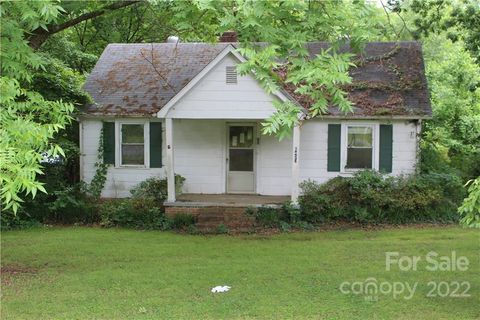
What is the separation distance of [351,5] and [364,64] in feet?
30.1

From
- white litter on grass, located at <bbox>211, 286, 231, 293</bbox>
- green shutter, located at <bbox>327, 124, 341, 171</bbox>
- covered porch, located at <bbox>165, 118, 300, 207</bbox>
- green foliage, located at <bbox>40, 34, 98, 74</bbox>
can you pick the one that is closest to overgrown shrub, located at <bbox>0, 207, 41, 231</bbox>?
Answer: covered porch, located at <bbox>165, 118, 300, 207</bbox>

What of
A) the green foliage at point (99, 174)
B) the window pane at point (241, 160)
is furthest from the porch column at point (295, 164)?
the green foliage at point (99, 174)

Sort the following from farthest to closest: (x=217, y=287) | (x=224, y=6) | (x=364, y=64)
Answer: (x=364, y=64) < (x=217, y=287) < (x=224, y=6)

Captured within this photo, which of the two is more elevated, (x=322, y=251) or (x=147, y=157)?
(x=147, y=157)

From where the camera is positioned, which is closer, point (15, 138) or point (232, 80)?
point (15, 138)

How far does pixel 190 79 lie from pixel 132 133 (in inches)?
89.3

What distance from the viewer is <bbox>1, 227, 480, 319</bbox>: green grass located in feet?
22.6

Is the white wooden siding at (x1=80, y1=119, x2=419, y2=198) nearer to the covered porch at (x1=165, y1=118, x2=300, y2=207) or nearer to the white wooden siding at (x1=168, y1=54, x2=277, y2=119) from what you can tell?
the covered porch at (x1=165, y1=118, x2=300, y2=207)

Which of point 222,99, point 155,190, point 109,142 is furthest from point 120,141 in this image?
point 222,99

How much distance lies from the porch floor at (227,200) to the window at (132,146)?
1713 mm

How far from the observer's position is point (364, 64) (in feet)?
53.3

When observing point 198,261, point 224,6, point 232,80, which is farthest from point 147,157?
point 224,6

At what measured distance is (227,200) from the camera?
570 inches

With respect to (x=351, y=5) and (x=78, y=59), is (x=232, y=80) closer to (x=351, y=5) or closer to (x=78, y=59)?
(x=351, y=5)
